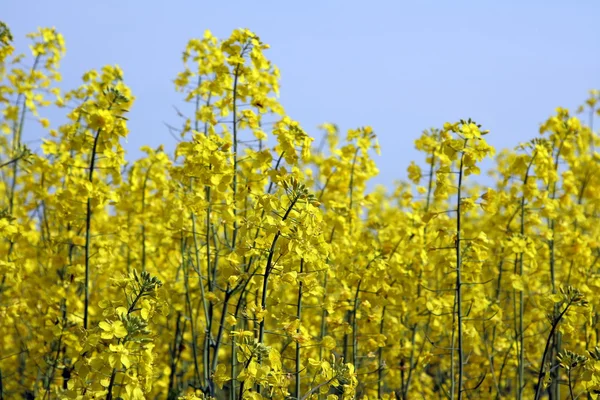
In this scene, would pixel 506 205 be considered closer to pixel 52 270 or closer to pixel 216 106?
pixel 216 106

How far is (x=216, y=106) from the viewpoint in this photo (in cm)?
483

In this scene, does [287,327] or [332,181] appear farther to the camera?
[332,181]

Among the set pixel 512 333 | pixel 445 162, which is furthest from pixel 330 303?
pixel 512 333

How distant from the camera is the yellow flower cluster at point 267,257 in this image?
10.5 ft

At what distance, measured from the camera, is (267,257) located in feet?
11.0

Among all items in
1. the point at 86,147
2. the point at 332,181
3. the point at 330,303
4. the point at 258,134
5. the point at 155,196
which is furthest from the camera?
the point at 155,196

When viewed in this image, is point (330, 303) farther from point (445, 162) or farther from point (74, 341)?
point (74, 341)

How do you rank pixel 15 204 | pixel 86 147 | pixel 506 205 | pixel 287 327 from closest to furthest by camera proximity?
pixel 287 327 < pixel 86 147 < pixel 506 205 < pixel 15 204

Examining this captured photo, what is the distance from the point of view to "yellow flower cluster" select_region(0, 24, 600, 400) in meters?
3.21

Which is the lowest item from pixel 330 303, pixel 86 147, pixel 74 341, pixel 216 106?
pixel 74 341

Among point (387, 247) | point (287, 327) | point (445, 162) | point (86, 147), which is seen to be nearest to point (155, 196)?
point (86, 147)

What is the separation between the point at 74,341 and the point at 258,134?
6.12 ft

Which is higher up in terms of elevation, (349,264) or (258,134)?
(258,134)

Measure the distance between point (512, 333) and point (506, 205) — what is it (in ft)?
5.59
